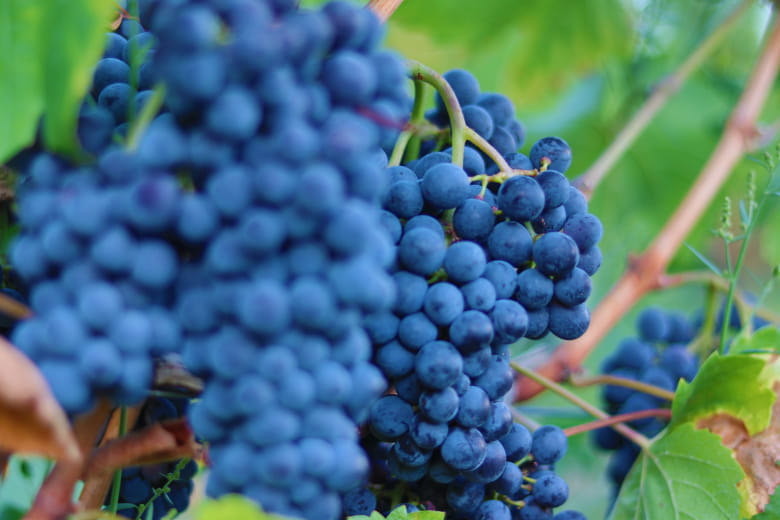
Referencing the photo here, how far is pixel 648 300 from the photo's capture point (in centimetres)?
161

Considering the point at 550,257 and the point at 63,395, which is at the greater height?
the point at 550,257

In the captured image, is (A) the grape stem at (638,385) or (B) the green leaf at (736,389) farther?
(A) the grape stem at (638,385)

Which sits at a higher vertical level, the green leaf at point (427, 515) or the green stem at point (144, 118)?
the green stem at point (144, 118)

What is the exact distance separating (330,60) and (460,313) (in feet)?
0.64

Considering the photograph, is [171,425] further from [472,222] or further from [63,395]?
[472,222]

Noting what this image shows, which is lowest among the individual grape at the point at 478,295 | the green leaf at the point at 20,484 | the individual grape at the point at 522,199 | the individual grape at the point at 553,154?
the green leaf at the point at 20,484

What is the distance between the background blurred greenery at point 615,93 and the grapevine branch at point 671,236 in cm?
17

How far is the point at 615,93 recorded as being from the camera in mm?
1574

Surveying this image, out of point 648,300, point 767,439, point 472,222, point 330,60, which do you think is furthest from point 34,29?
point 648,300

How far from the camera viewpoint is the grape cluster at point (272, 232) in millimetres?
394

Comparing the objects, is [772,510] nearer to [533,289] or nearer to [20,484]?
[533,289]

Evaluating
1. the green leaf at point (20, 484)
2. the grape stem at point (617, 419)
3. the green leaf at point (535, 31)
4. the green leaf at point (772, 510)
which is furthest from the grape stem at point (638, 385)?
the green leaf at point (535, 31)

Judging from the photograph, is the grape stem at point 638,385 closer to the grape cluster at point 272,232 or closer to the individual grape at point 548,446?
the individual grape at point 548,446

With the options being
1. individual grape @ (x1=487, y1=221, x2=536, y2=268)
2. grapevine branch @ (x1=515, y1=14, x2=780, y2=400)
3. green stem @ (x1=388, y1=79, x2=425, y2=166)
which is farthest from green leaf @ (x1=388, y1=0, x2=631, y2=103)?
individual grape @ (x1=487, y1=221, x2=536, y2=268)
